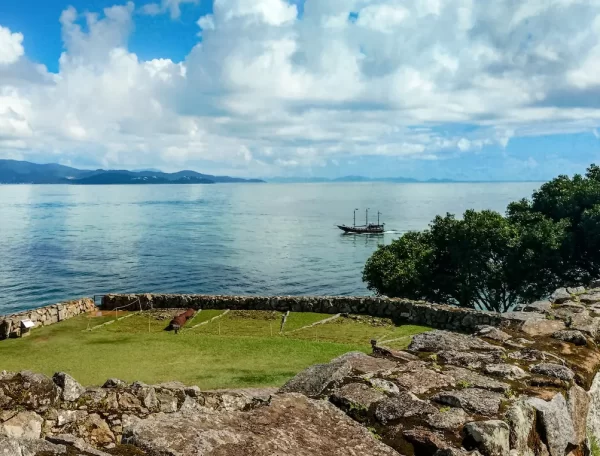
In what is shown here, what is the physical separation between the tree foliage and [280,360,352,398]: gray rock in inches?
1013

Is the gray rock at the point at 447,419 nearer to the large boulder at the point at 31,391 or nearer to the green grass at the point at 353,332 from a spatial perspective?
the large boulder at the point at 31,391

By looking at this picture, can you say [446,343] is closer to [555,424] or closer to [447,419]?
[555,424]

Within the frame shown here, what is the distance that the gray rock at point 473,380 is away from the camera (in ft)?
17.3

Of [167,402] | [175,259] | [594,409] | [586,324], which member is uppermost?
[586,324]

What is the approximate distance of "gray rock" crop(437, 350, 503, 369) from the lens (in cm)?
609

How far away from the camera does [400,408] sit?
15.4 feet

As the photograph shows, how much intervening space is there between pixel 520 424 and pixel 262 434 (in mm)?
2163

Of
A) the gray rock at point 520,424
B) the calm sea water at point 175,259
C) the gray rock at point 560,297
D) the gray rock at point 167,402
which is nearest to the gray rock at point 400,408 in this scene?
the gray rock at point 520,424

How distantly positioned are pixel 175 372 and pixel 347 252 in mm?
78800

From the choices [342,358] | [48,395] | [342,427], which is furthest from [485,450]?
[48,395]

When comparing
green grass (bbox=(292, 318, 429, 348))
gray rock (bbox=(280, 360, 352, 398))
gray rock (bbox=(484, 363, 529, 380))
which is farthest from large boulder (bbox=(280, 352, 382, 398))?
green grass (bbox=(292, 318, 429, 348))

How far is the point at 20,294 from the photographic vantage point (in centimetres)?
5572

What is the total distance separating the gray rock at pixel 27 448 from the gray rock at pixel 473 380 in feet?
11.8

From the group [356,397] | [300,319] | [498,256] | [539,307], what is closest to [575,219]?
[498,256]
